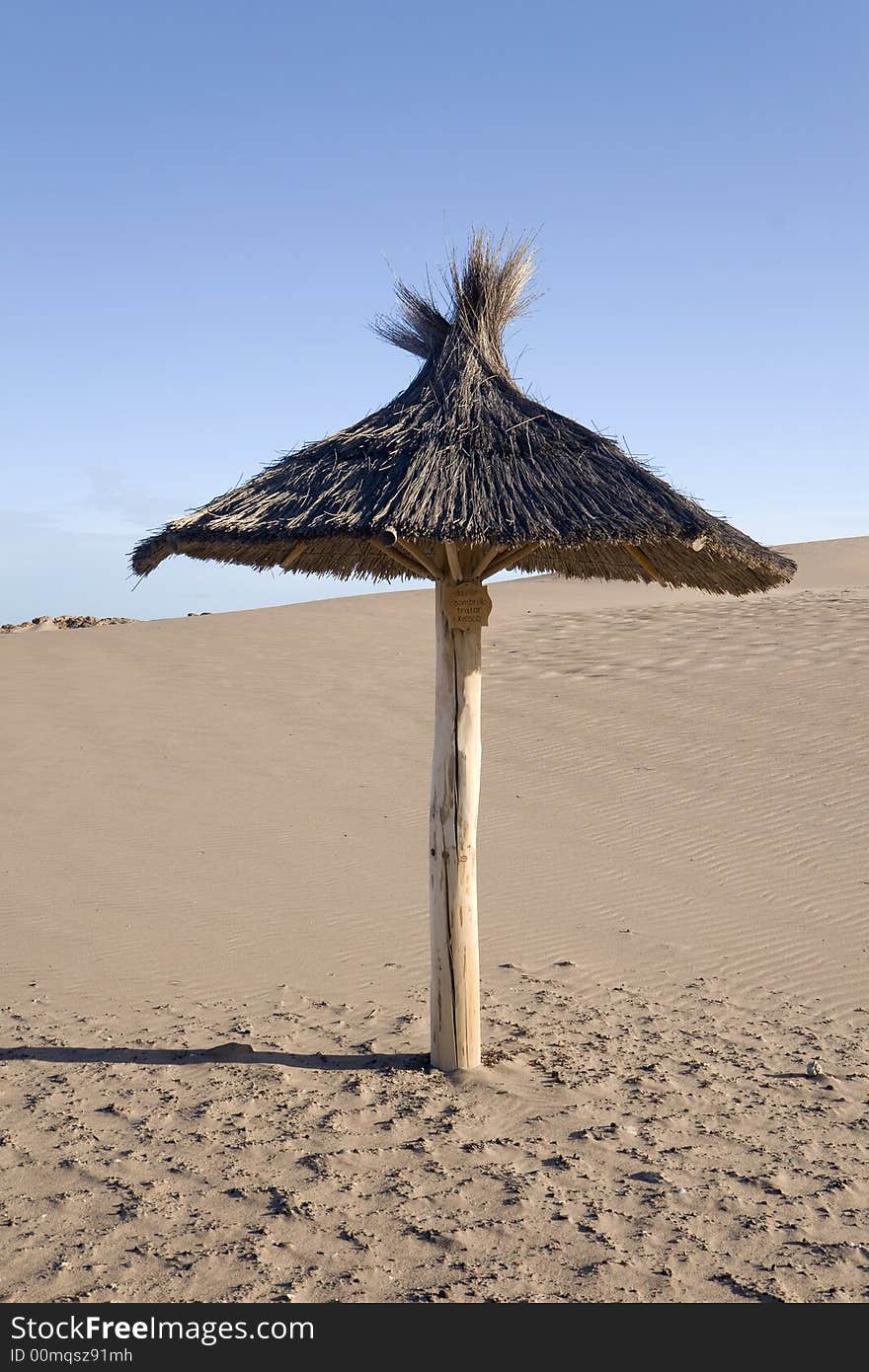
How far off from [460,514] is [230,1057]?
345 centimetres

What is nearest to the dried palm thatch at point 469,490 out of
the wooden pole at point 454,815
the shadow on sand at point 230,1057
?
the wooden pole at point 454,815

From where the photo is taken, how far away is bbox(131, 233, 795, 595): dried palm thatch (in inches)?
205

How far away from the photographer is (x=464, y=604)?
577 cm

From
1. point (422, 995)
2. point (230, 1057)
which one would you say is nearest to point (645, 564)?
point (422, 995)

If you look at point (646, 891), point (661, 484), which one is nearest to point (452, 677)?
point (661, 484)

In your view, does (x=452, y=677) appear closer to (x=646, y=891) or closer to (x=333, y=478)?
(x=333, y=478)

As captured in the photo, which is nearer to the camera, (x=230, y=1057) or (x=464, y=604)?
(x=464, y=604)

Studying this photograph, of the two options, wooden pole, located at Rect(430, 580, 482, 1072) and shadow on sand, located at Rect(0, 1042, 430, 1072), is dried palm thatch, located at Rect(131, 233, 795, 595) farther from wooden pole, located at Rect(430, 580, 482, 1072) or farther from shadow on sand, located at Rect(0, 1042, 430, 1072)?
shadow on sand, located at Rect(0, 1042, 430, 1072)

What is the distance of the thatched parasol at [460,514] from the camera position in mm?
5242
